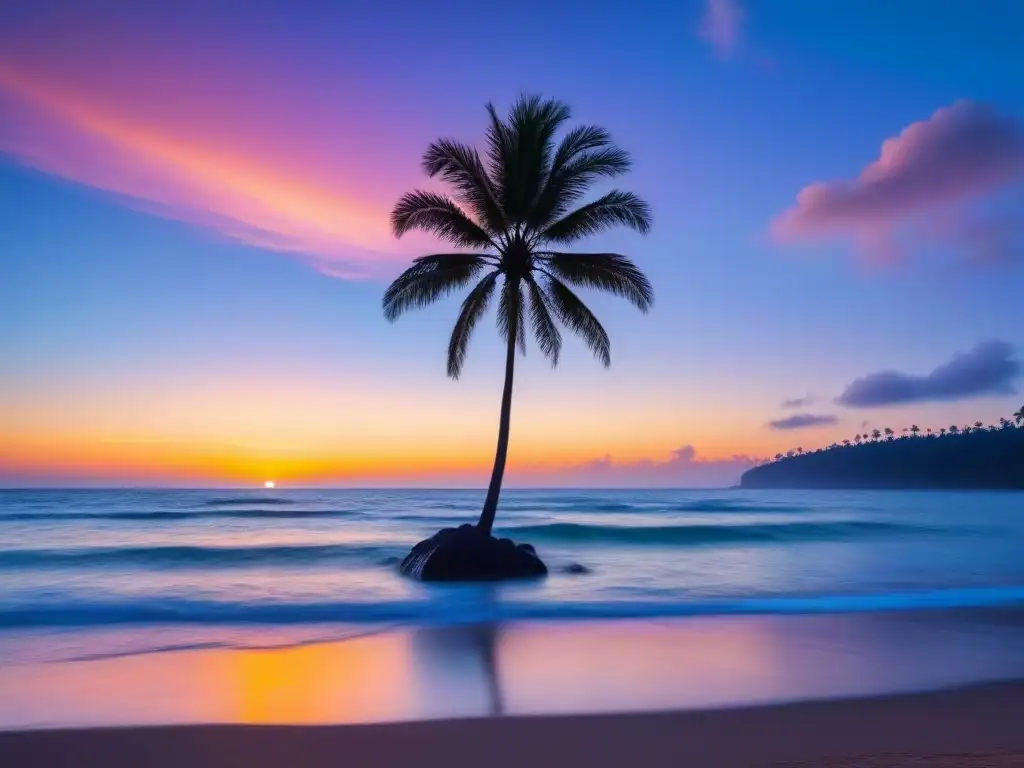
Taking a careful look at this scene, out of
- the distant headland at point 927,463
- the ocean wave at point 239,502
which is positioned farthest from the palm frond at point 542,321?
the distant headland at point 927,463

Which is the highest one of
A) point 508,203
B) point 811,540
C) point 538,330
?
point 508,203

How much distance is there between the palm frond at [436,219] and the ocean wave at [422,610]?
29.6ft

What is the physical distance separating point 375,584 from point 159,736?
1149 cm

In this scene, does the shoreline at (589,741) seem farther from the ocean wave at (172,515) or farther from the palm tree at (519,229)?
the ocean wave at (172,515)

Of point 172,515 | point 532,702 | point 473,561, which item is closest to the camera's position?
point 532,702

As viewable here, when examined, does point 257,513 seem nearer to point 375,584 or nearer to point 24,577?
point 24,577

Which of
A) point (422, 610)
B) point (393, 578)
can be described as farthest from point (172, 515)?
point (422, 610)

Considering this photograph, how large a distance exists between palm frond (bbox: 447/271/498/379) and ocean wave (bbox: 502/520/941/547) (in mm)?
16858

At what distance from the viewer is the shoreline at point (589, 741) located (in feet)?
17.4

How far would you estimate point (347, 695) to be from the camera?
23.4 ft

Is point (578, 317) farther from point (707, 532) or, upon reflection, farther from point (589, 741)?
point (707, 532)

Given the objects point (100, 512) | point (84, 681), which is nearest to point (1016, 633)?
point (84, 681)

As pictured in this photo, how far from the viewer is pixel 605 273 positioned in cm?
1798

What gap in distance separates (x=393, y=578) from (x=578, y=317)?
321 inches
